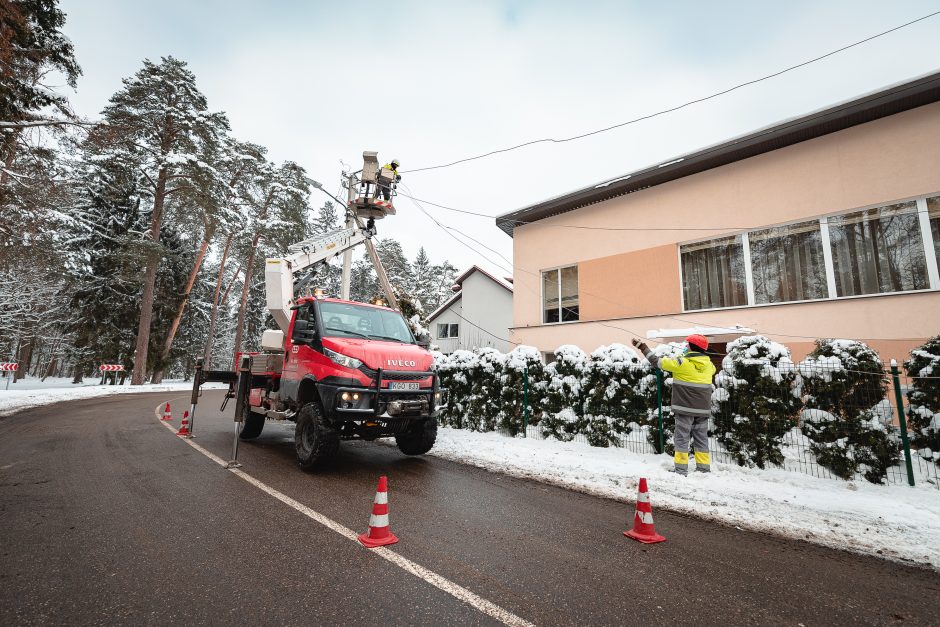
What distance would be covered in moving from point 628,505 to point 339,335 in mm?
4653

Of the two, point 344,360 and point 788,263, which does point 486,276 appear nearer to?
point 788,263

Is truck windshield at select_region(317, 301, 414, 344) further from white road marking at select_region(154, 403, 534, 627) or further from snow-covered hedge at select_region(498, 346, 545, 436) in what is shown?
snow-covered hedge at select_region(498, 346, 545, 436)

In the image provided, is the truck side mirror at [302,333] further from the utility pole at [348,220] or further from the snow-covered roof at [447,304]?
the snow-covered roof at [447,304]

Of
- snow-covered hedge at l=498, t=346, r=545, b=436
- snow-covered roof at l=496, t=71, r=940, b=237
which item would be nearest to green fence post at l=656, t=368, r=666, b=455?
snow-covered hedge at l=498, t=346, r=545, b=436

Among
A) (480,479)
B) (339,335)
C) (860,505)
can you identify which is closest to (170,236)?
(339,335)

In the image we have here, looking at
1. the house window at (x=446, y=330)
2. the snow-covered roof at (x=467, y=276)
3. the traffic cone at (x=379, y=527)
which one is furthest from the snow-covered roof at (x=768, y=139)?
the house window at (x=446, y=330)

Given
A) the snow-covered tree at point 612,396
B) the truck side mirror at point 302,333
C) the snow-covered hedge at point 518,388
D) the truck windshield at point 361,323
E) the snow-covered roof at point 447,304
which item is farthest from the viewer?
the snow-covered roof at point 447,304

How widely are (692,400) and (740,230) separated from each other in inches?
260

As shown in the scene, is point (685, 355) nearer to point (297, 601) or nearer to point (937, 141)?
point (297, 601)

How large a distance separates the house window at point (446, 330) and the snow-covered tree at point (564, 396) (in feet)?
64.1

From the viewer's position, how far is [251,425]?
8.56 m

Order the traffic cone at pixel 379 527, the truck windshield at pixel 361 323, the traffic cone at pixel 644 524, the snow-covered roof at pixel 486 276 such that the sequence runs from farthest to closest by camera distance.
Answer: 1. the snow-covered roof at pixel 486 276
2. the truck windshield at pixel 361 323
3. the traffic cone at pixel 644 524
4. the traffic cone at pixel 379 527

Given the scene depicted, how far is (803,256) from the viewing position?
9688mm

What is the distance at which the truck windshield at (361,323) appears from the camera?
657 cm
